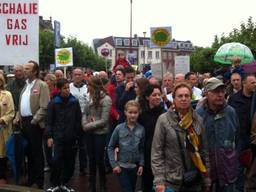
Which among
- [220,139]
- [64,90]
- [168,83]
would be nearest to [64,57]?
[168,83]

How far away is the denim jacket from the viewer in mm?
6762

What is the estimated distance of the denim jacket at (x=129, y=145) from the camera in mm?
6762

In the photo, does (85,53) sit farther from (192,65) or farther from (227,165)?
(227,165)

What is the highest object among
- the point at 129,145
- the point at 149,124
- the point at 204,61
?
the point at 204,61

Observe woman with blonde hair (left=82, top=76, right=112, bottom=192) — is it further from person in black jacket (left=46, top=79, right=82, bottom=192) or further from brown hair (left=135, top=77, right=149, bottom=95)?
brown hair (left=135, top=77, right=149, bottom=95)

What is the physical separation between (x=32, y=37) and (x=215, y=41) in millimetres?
45638

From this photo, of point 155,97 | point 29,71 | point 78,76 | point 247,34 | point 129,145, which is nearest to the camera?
point 155,97

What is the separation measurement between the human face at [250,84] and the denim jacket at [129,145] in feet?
4.92

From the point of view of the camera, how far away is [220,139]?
5.32 meters

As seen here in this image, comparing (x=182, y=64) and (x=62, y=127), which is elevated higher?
(x=182, y=64)

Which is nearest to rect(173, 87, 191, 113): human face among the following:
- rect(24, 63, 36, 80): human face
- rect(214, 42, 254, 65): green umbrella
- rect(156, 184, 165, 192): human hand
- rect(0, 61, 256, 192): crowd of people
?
rect(0, 61, 256, 192): crowd of people

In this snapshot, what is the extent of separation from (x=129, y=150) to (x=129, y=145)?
6 centimetres

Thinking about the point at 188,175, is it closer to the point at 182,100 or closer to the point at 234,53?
the point at 182,100

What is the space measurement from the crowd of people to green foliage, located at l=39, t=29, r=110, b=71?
3727 centimetres
